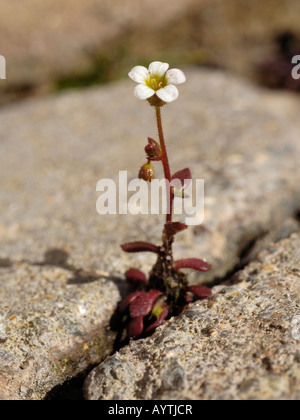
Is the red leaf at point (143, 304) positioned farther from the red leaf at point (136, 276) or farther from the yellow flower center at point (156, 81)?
the yellow flower center at point (156, 81)

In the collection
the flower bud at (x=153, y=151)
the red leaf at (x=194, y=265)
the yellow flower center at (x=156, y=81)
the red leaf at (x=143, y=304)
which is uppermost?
the yellow flower center at (x=156, y=81)

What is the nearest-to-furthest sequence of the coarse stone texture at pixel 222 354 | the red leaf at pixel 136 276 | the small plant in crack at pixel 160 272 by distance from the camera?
the coarse stone texture at pixel 222 354 → the small plant in crack at pixel 160 272 → the red leaf at pixel 136 276

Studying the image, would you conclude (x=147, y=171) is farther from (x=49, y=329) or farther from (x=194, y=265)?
(x=49, y=329)

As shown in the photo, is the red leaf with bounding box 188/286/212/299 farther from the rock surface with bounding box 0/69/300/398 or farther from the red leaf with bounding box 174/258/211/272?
the rock surface with bounding box 0/69/300/398

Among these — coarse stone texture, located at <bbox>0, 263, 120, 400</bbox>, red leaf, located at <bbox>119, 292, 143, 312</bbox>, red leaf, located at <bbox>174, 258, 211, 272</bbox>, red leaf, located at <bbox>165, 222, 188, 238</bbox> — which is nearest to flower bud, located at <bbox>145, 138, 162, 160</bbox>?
red leaf, located at <bbox>165, 222, 188, 238</bbox>

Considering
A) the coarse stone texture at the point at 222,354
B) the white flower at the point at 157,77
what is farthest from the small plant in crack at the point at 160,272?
the coarse stone texture at the point at 222,354

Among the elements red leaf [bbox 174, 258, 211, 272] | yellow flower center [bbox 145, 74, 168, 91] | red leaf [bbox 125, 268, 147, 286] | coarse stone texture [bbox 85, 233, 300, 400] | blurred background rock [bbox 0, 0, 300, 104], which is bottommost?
coarse stone texture [bbox 85, 233, 300, 400]
